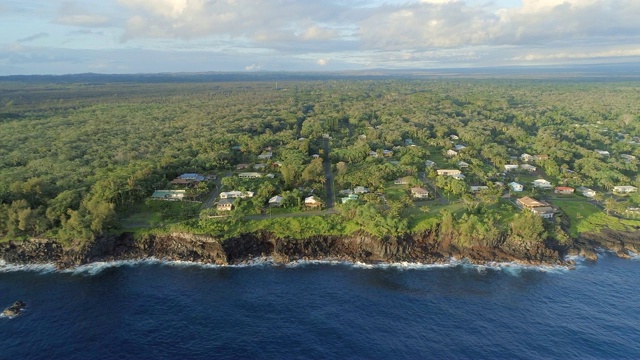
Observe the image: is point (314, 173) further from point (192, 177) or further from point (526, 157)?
point (526, 157)

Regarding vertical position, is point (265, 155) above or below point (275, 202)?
above

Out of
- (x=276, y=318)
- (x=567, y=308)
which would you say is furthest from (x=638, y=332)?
(x=276, y=318)

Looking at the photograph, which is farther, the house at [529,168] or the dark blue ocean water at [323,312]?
the house at [529,168]

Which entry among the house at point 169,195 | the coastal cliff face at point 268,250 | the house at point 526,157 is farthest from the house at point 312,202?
the house at point 526,157

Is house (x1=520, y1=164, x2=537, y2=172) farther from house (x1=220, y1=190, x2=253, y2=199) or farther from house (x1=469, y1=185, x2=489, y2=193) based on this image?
house (x1=220, y1=190, x2=253, y2=199)

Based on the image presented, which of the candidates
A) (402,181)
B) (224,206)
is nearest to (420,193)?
(402,181)

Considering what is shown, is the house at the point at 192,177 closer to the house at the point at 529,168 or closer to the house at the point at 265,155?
the house at the point at 265,155

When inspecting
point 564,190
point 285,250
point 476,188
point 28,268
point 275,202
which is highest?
point 275,202
